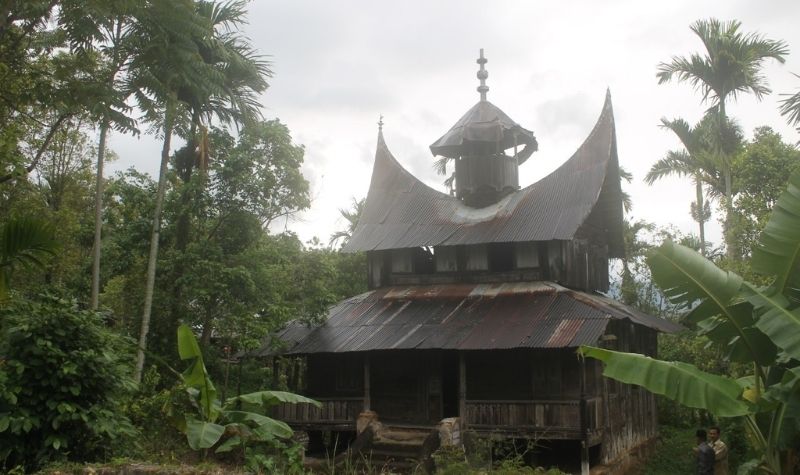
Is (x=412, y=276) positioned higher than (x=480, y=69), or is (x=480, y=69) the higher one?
(x=480, y=69)

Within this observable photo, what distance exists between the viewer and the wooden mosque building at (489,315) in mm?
16203

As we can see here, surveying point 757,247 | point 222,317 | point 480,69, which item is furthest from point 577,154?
point 757,247

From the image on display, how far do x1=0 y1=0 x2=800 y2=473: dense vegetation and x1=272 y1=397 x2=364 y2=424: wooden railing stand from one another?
4.33ft

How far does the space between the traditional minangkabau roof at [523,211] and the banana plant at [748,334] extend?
9529mm

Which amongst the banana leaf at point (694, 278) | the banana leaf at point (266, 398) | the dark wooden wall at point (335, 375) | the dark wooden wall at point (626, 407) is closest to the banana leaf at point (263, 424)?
the banana leaf at point (266, 398)

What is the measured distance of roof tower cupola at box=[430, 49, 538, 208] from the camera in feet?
73.6

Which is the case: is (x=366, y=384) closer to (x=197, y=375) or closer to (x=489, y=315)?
(x=489, y=315)

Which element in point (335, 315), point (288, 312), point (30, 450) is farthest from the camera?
point (335, 315)

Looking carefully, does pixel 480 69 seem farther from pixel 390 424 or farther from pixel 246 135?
pixel 390 424

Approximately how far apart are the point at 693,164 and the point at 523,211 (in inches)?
402

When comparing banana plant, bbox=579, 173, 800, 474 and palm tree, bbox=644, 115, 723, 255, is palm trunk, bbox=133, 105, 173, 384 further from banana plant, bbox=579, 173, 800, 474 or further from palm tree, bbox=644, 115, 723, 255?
palm tree, bbox=644, 115, 723, 255

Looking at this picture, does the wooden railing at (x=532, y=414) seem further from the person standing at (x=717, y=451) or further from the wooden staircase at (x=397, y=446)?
the person standing at (x=717, y=451)

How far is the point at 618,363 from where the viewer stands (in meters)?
8.41

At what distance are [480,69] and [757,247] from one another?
16.8 meters
